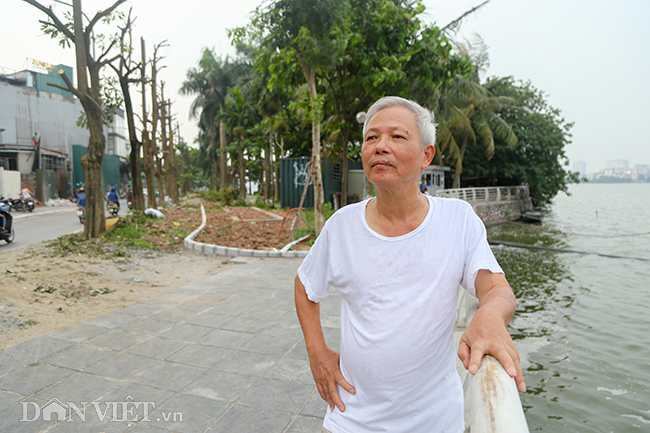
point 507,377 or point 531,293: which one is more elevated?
point 507,377

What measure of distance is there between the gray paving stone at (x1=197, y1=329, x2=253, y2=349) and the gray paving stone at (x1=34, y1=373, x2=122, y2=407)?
1066mm

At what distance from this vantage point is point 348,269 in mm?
1457

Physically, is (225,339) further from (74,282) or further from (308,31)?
(308,31)

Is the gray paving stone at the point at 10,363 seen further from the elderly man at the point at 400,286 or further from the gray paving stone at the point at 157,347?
the elderly man at the point at 400,286

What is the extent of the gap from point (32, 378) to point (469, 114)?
2469cm

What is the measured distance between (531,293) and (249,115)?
74.5 ft

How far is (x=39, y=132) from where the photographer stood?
1336 inches

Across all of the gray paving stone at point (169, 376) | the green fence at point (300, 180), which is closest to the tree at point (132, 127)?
the green fence at point (300, 180)

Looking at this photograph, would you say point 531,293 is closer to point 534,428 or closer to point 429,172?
point 534,428

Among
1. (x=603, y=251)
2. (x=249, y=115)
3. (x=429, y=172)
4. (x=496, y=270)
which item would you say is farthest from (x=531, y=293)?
(x=249, y=115)

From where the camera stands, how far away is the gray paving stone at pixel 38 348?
3.89m

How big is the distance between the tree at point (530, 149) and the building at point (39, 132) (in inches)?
1176

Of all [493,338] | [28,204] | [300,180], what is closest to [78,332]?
[493,338]

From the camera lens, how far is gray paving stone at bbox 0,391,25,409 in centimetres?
303
